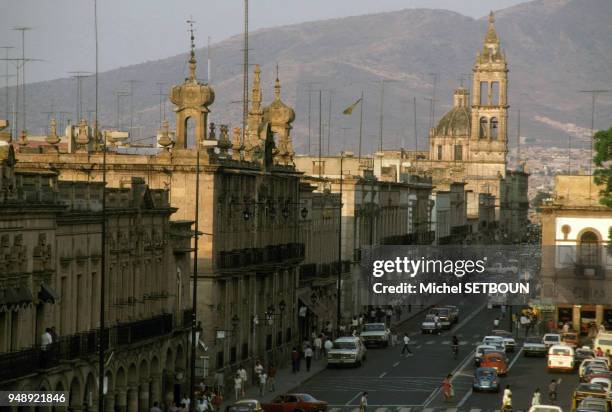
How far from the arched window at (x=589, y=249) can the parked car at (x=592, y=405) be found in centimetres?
5253

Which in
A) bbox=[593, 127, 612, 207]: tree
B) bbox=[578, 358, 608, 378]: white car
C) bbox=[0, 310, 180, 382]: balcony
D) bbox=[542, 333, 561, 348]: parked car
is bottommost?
bbox=[542, 333, 561, 348]: parked car

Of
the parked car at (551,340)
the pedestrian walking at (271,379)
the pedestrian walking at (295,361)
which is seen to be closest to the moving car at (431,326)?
the parked car at (551,340)

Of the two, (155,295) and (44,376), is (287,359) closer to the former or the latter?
(155,295)

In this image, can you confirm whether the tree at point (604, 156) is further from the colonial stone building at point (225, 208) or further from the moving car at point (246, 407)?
the moving car at point (246, 407)

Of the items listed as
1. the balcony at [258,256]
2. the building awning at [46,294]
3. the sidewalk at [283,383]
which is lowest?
the sidewalk at [283,383]

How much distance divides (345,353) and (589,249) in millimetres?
35444

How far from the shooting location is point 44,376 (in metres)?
49.8

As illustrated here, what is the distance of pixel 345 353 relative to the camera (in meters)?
83.7

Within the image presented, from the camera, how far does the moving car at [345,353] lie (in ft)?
275

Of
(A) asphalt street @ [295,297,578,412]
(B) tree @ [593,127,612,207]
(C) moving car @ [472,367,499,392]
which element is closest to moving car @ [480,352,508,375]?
(A) asphalt street @ [295,297,578,412]

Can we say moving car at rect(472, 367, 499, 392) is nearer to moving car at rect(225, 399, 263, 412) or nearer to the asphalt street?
the asphalt street

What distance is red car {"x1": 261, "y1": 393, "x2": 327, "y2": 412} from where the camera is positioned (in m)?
63.7

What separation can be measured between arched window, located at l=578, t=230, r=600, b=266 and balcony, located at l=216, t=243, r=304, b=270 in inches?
1053

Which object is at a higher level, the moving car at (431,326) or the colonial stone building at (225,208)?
the colonial stone building at (225,208)
